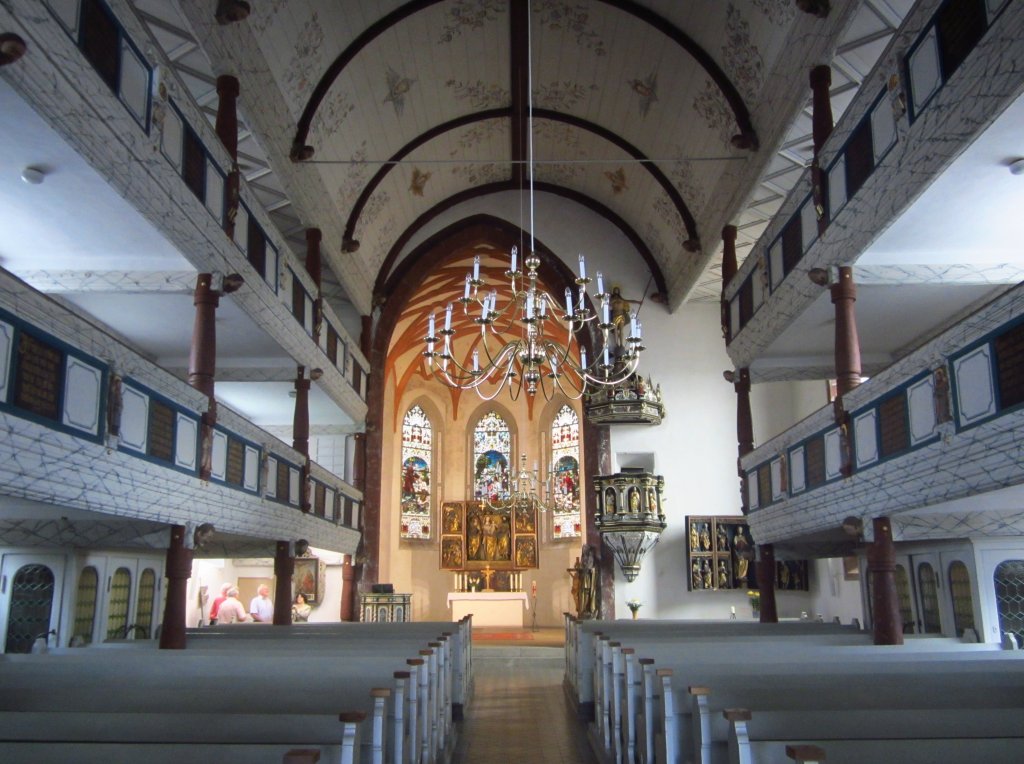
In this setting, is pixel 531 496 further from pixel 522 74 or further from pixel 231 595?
pixel 522 74

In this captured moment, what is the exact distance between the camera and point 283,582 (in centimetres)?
1415

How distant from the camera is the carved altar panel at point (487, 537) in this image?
26938 mm

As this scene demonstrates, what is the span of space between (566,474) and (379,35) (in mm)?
18277

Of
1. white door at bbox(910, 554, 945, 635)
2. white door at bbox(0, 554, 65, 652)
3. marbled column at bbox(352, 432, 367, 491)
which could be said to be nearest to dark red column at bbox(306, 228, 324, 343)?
marbled column at bbox(352, 432, 367, 491)

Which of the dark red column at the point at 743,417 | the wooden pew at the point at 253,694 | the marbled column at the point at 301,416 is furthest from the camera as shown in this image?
the marbled column at the point at 301,416

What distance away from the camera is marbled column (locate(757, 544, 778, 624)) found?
13938 mm

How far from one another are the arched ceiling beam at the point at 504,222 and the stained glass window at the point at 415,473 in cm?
976

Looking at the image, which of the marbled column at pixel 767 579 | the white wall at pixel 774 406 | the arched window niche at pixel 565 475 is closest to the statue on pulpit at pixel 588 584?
the white wall at pixel 774 406

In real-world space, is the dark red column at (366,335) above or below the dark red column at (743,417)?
above

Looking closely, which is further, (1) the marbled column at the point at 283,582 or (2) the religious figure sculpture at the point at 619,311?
(2) the religious figure sculpture at the point at 619,311

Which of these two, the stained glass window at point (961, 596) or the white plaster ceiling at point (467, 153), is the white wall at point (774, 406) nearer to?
the white plaster ceiling at point (467, 153)

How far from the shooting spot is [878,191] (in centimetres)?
864

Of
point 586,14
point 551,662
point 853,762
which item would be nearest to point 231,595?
point 551,662

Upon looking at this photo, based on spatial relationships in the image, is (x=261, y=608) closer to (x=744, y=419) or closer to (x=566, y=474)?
(x=744, y=419)
